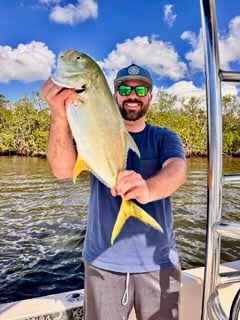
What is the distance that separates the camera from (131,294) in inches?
46.0

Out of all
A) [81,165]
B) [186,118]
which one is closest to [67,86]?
[81,165]

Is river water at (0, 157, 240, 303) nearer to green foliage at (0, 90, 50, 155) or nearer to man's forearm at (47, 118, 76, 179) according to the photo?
man's forearm at (47, 118, 76, 179)

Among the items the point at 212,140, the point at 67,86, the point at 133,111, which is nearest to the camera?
the point at 212,140

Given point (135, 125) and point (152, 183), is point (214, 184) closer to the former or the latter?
point (152, 183)

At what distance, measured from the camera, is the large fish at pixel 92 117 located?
0.88m

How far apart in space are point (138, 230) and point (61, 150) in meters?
0.33

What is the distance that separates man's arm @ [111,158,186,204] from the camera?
0.90 meters

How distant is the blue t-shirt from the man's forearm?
120 mm

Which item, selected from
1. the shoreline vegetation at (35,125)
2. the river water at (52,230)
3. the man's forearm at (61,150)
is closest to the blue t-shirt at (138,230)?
the man's forearm at (61,150)

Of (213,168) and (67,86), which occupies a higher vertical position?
(67,86)

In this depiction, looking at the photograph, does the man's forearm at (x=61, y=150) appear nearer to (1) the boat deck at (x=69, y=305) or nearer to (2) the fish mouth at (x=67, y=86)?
(2) the fish mouth at (x=67, y=86)

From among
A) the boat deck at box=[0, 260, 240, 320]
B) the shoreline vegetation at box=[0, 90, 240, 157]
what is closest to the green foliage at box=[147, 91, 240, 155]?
the shoreline vegetation at box=[0, 90, 240, 157]

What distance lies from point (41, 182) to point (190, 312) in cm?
1602

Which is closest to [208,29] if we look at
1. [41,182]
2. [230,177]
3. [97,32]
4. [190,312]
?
[230,177]
